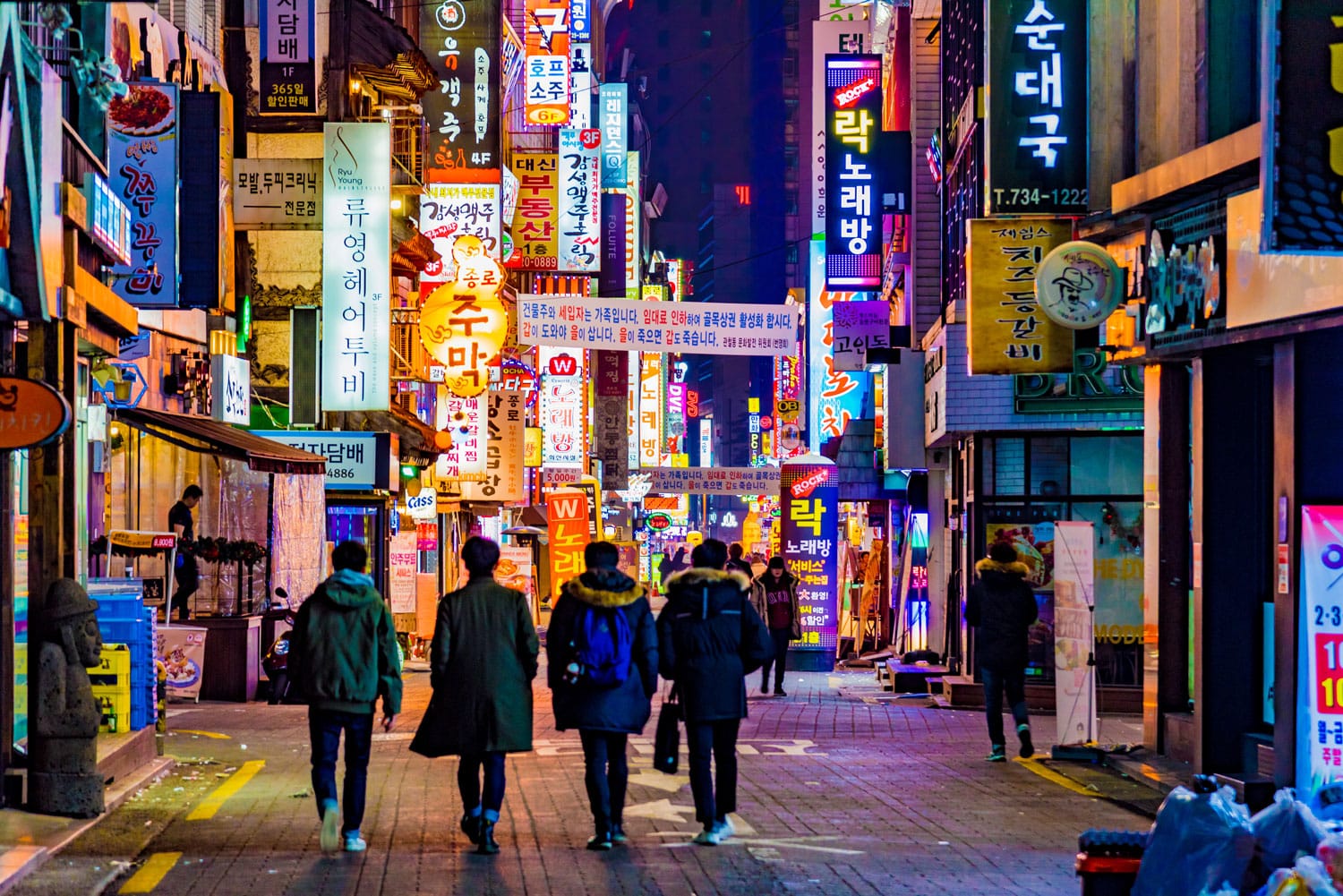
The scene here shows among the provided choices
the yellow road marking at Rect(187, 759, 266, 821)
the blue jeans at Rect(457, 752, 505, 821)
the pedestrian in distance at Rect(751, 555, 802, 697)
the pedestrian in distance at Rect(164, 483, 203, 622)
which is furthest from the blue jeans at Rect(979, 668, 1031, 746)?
the pedestrian in distance at Rect(164, 483, 203, 622)

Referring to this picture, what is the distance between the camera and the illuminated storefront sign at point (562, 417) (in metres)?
64.4

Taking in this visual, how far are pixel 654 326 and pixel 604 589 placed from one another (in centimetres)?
1602

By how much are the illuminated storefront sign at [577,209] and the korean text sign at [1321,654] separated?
4602cm

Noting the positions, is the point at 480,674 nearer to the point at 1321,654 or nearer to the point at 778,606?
the point at 1321,654

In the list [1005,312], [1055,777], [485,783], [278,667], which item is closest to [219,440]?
[278,667]

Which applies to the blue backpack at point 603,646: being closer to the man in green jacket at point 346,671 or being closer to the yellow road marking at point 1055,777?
the man in green jacket at point 346,671

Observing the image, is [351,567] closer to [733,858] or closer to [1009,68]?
[733,858]

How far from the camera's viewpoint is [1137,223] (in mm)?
16516

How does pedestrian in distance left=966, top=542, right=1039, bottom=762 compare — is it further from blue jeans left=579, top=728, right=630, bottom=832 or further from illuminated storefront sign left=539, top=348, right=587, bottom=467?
illuminated storefront sign left=539, top=348, right=587, bottom=467

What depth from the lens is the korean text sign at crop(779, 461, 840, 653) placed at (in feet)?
102

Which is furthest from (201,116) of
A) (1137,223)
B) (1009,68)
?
(1137,223)

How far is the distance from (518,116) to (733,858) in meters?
51.5

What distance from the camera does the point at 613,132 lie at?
93.4 metres

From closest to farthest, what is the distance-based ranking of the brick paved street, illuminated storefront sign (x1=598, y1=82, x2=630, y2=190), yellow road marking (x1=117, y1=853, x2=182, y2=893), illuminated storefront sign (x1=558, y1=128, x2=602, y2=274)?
yellow road marking (x1=117, y1=853, x2=182, y2=893) < the brick paved street < illuminated storefront sign (x1=558, y1=128, x2=602, y2=274) < illuminated storefront sign (x1=598, y1=82, x2=630, y2=190)
